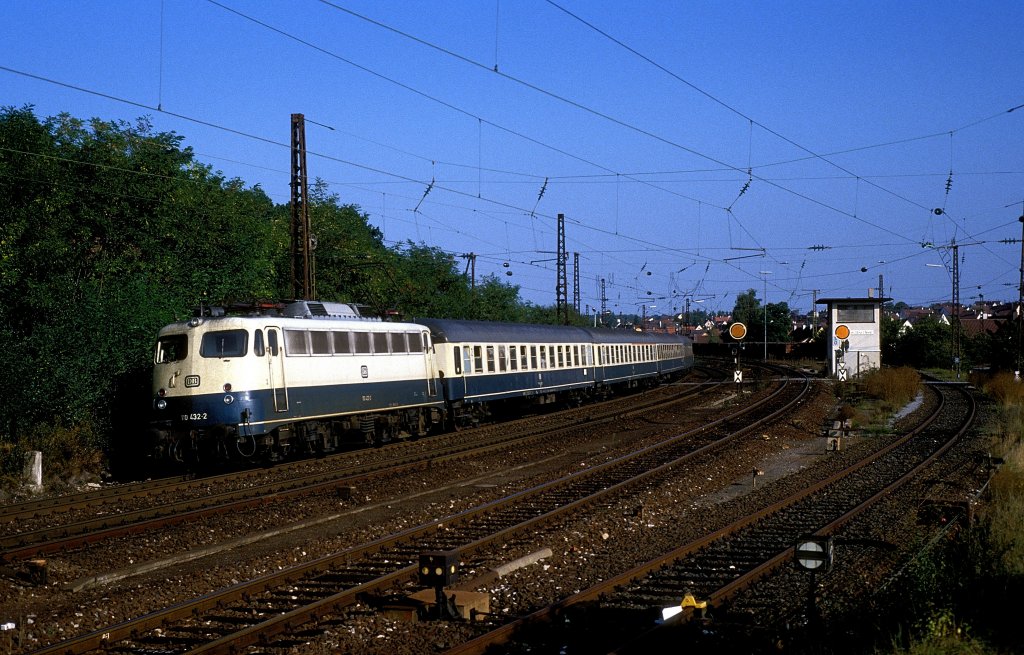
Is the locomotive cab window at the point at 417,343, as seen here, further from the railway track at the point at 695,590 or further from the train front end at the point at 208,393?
the railway track at the point at 695,590

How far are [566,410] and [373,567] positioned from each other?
2482 cm

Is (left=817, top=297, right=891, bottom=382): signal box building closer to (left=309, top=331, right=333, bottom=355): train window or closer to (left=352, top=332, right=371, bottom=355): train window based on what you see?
(left=352, top=332, right=371, bottom=355): train window

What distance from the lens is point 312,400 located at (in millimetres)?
19828

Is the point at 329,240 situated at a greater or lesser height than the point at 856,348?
greater

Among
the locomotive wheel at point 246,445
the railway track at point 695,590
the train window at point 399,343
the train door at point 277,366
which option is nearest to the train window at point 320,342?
the train door at point 277,366

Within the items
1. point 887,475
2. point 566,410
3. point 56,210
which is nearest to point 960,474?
point 887,475

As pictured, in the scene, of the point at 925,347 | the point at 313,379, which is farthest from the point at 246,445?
the point at 925,347

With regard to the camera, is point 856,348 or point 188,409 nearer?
point 188,409

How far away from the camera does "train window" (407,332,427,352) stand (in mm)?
24392

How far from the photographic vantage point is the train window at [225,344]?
59.6 feet

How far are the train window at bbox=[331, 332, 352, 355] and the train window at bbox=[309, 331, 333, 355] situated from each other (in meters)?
0.23

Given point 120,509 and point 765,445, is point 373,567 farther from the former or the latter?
point 765,445

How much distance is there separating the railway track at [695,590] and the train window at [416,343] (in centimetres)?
1155

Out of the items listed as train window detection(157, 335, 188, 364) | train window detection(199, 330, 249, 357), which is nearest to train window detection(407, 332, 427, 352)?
train window detection(199, 330, 249, 357)
